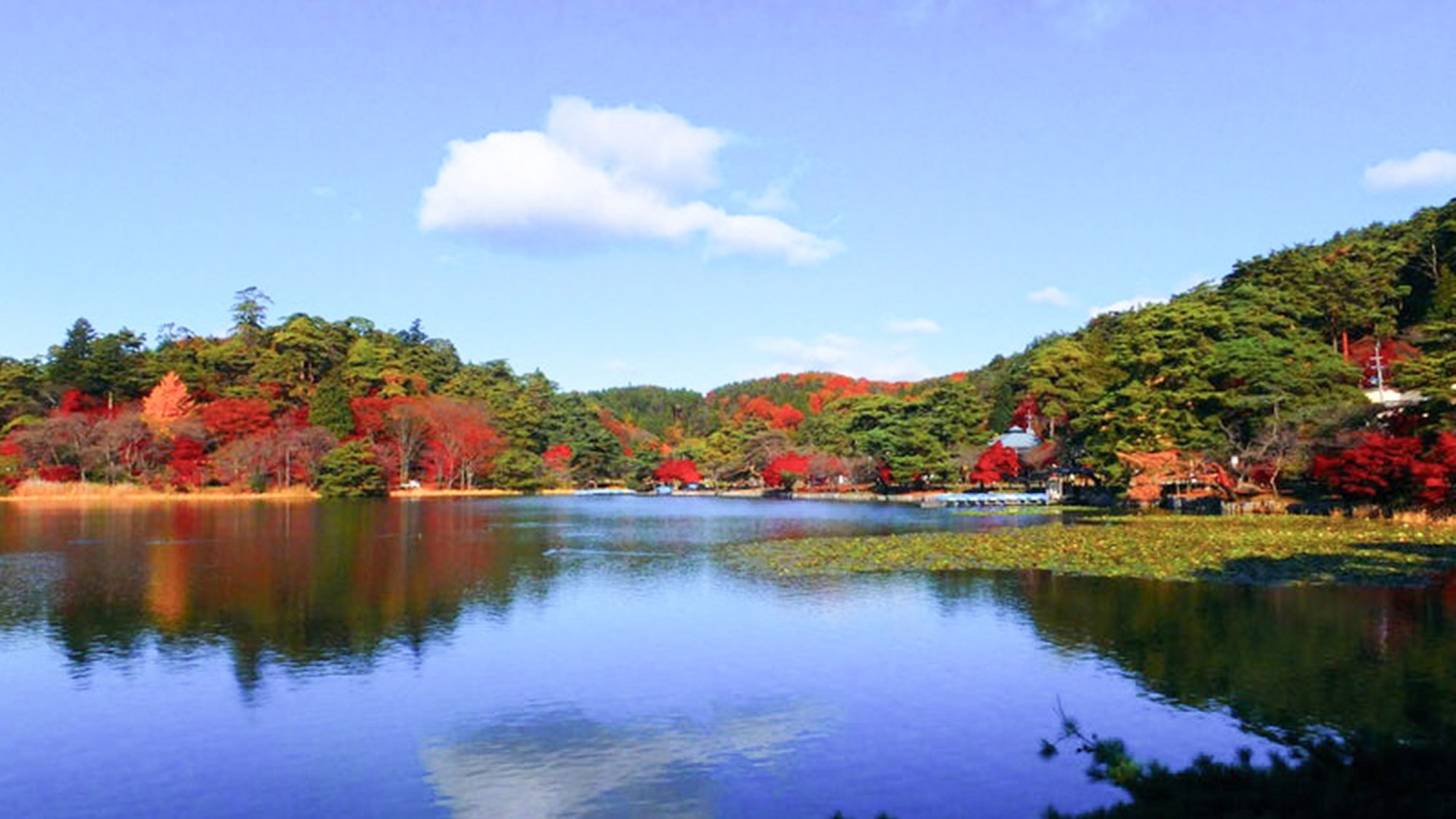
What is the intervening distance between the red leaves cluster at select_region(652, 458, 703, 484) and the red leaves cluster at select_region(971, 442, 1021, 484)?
3587cm

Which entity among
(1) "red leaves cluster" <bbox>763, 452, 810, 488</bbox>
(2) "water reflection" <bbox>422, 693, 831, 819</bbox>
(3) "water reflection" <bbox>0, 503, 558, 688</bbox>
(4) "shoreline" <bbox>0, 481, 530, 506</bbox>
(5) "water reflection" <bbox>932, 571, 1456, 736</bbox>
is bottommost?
(2) "water reflection" <bbox>422, 693, 831, 819</bbox>

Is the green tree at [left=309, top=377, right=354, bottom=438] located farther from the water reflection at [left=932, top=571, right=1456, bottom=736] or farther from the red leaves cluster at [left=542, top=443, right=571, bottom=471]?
the water reflection at [left=932, top=571, right=1456, bottom=736]

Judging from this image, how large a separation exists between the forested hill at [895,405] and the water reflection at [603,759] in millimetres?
28282

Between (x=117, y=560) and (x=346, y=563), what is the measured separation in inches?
251

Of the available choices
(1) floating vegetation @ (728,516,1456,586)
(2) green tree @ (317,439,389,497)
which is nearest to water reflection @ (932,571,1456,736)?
(1) floating vegetation @ (728,516,1456,586)

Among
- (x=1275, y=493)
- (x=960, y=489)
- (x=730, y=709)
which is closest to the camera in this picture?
(x=730, y=709)

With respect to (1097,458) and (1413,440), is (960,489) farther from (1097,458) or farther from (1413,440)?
(1413,440)

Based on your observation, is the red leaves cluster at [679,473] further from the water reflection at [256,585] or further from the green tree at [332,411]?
the water reflection at [256,585]

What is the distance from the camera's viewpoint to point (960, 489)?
6912 cm

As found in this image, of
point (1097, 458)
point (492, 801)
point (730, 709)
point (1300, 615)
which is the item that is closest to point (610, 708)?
point (730, 709)

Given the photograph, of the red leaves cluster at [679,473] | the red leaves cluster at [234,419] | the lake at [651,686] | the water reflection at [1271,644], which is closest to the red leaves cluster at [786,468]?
the red leaves cluster at [679,473]

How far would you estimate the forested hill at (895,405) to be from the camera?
41812mm

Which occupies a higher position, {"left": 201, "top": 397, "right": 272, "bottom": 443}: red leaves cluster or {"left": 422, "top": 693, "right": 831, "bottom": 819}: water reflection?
{"left": 201, "top": 397, "right": 272, "bottom": 443}: red leaves cluster

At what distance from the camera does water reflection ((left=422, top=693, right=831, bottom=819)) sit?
8805 mm
